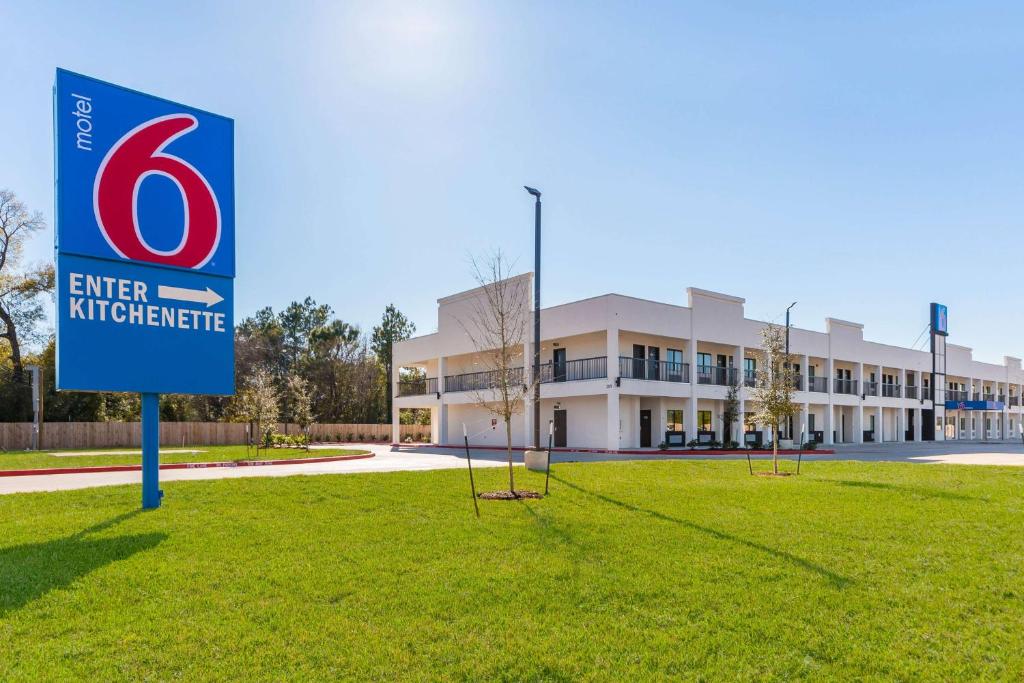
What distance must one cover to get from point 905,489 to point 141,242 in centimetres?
1390

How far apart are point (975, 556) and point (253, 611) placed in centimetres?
740

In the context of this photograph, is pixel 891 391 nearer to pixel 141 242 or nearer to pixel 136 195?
pixel 141 242

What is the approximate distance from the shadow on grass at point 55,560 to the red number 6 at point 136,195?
428 centimetres

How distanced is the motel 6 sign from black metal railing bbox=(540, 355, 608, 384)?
2017 cm

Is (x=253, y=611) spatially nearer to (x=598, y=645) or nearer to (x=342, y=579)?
(x=342, y=579)

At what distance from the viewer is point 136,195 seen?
1006 cm

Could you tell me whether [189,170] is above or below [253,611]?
above

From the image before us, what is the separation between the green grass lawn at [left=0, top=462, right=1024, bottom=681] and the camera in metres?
4.52

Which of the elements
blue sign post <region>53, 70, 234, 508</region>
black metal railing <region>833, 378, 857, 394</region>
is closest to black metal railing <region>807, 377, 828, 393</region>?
black metal railing <region>833, 378, 857, 394</region>

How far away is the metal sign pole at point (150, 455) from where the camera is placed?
10.1 metres

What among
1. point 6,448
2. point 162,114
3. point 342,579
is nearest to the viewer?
point 342,579

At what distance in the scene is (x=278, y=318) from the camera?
61219 millimetres

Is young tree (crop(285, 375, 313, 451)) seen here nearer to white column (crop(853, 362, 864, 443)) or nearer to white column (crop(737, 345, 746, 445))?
white column (crop(737, 345, 746, 445))

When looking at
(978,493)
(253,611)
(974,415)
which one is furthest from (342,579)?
(974,415)
